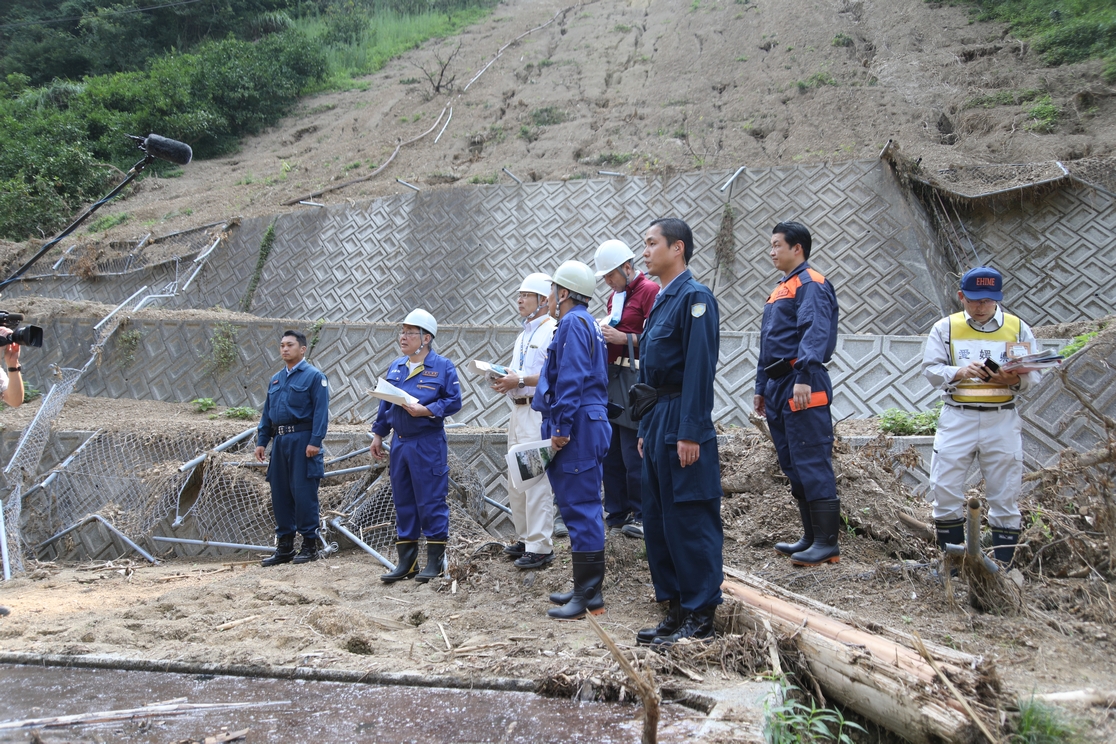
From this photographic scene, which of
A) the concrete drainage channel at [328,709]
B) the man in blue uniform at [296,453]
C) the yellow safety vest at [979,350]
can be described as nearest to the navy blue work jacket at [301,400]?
the man in blue uniform at [296,453]

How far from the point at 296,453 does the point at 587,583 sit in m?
3.04

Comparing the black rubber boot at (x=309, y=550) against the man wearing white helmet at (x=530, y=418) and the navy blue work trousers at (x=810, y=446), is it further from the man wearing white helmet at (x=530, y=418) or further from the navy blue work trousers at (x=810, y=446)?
the navy blue work trousers at (x=810, y=446)

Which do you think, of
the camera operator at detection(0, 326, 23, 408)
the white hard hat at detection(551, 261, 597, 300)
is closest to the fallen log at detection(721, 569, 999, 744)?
the white hard hat at detection(551, 261, 597, 300)

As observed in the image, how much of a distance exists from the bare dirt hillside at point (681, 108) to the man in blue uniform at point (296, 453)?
837 cm

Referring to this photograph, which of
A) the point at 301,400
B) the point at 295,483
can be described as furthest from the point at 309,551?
the point at 301,400

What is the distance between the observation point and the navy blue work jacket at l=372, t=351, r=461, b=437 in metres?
5.04

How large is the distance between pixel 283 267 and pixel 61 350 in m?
3.74

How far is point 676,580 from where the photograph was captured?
11.3ft

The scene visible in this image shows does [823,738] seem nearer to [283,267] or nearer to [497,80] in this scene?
[283,267]

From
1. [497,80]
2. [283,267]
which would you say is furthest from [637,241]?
[497,80]

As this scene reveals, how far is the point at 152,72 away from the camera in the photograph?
2103cm

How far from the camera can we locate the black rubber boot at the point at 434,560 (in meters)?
4.92

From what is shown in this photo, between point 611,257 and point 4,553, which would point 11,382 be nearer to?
point 4,553

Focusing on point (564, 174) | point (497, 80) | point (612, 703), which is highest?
point (497, 80)
